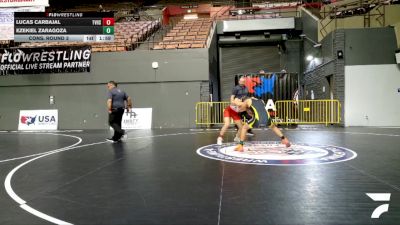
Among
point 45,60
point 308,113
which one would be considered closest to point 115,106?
point 45,60

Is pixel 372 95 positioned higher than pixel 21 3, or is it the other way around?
pixel 21 3

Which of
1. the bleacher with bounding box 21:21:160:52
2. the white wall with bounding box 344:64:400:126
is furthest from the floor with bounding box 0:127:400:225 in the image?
the bleacher with bounding box 21:21:160:52

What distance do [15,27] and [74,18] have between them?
2.53 metres

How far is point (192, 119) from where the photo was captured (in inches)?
667

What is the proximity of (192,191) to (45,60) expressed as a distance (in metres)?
16.1

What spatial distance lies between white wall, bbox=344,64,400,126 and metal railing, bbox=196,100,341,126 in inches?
26.2

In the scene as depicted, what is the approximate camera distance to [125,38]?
63.7 feet

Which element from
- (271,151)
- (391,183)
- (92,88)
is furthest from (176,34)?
(391,183)

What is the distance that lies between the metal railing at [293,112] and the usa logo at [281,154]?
7.89 meters

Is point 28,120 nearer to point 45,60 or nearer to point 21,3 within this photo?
point 45,60

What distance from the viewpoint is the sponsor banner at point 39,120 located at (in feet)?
57.6

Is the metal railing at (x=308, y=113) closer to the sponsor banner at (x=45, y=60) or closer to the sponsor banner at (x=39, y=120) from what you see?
the sponsor banner at (x=45, y=60)
